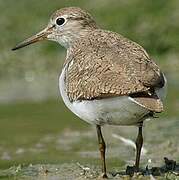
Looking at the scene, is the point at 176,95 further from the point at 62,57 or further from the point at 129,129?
the point at 62,57

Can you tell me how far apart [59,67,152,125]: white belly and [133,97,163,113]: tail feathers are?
0.09 meters

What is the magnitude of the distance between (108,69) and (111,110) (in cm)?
41

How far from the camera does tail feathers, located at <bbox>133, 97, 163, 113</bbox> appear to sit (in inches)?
292

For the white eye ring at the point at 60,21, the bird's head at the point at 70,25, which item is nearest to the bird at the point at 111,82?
the bird's head at the point at 70,25

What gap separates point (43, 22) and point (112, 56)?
12446 mm

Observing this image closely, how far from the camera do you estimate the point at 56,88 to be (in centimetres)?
1706


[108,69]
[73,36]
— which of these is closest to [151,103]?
[108,69]

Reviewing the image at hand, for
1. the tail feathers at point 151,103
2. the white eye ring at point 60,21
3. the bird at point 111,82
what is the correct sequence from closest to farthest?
the tail feathers at point 151,103 < the bird at point 111,82 < the white eye ring at point 60,21

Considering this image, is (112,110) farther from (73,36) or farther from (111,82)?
(73,36)

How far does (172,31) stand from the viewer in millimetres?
20000

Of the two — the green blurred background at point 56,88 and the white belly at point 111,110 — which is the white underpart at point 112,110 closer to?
the white belly at point 111,110

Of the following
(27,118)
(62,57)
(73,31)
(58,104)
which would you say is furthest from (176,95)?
(73,31)

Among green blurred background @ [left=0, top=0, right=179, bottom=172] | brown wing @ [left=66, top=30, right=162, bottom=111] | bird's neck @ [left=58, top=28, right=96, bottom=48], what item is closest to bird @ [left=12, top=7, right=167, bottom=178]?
brown wing @ [left=66, top=30, right=162, bottom=111]

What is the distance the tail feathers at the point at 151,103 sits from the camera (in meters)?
7.43
